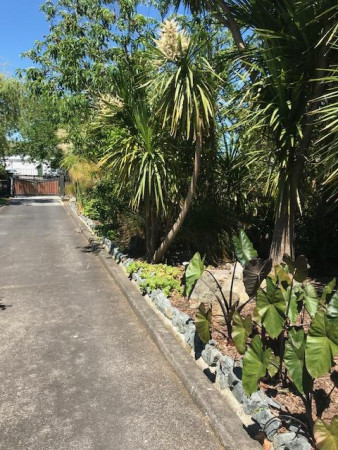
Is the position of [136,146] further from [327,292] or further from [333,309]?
[333,309]

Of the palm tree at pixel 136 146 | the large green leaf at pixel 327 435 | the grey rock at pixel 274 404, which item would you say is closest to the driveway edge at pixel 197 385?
the grey rock at pixel 274 404

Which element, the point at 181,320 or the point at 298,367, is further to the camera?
Answer: the point at 181,320

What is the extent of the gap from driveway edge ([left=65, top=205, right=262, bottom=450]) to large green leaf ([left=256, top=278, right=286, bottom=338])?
2.32ft

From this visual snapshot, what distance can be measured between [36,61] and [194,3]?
4.31 meters

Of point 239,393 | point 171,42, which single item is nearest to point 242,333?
point 239,393

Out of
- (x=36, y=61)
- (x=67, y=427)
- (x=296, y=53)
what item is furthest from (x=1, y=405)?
(x=36, y=61)

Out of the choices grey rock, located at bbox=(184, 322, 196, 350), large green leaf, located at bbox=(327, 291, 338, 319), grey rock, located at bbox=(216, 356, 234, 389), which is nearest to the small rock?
grey rock, located at bbox=(216, 356, 234, 389)

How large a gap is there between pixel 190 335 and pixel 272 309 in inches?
57.5

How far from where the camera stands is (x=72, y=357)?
14.0 feet

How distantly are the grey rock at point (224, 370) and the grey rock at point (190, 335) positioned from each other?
63 cm

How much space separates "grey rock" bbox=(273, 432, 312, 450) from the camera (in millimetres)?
2445

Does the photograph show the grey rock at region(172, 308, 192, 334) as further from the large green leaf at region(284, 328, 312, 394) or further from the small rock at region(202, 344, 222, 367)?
the large green leaf at region(284, 328, 312, 394)

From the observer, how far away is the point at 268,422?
2.73m

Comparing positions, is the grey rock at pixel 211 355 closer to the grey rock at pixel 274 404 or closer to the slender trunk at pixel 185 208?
the grey rock at pixel 274 404
